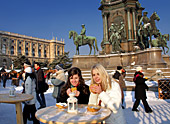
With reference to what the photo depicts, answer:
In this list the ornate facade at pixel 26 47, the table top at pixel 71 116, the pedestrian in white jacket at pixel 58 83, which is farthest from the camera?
the ornate facade at pixel 26 47

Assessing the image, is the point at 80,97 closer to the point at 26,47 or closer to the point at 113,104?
the point at 113,104

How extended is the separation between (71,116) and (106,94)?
52cm

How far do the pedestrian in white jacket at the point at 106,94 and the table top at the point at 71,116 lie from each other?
11cm

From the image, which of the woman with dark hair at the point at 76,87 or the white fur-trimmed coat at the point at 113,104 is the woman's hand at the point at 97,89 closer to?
the white fur-trimmed coat at the point at 113,104

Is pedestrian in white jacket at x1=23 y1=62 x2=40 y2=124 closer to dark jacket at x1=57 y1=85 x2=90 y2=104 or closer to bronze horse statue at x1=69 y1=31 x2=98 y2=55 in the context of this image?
dark jacket at x1=57 y1=85 x2=90 y2=104

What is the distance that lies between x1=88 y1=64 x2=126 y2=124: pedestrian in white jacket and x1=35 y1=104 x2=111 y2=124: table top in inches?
4.3

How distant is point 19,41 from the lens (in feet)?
211

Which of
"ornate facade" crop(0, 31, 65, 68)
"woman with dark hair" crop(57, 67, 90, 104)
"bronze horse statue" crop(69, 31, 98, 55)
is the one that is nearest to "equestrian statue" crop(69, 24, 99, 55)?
"bronze horse statue" crop(69, 31, 98, 55)

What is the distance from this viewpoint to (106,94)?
6.45 feet

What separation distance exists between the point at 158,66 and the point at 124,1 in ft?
29.5

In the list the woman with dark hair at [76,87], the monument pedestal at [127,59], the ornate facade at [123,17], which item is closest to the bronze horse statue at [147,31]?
the monument pedestal at [127,59]

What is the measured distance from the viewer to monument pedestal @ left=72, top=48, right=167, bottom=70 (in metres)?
12.6

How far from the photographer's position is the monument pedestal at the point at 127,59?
12561 millimetres

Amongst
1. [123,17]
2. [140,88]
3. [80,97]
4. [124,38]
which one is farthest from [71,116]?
[123,17]
